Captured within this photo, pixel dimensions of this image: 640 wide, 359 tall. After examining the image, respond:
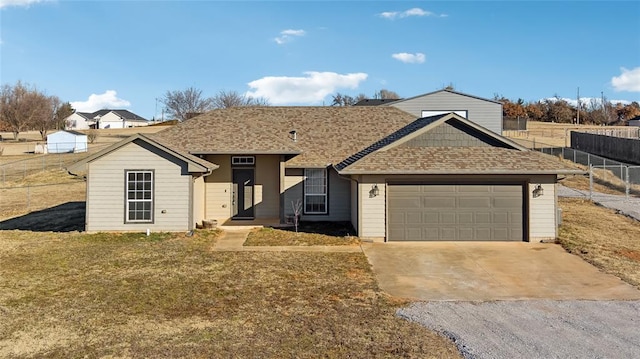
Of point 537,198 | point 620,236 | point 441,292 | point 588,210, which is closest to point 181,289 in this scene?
point 441,292

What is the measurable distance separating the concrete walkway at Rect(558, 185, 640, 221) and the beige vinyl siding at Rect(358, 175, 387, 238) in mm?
11614

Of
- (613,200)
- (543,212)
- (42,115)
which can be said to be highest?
(42,115)

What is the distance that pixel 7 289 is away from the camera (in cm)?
950

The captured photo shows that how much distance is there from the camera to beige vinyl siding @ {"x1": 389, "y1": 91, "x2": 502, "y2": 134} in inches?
1220

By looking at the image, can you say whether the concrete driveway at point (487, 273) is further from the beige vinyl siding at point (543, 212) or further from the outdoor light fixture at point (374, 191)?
the outdoor light fixture at point (374, 191)

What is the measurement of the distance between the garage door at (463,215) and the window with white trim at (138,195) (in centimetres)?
846

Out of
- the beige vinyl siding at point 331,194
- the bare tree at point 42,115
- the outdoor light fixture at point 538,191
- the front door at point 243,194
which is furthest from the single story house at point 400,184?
the bare tree at point 42,115

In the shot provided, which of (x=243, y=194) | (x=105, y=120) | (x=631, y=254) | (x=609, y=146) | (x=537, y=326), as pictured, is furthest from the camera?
(x=105, y=120)

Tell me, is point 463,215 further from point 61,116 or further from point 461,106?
point 61,116

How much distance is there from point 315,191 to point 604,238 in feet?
34.4

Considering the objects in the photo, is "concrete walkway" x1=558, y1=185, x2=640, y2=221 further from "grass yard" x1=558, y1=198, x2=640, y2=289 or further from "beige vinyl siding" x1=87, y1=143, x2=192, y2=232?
"beige vinyl siding" x1=87, y1=143, x2=192, y2=232

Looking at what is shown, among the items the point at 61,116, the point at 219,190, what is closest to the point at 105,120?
the point at 61,116

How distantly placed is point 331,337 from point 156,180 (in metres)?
10.6

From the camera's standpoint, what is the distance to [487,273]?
1105cm
